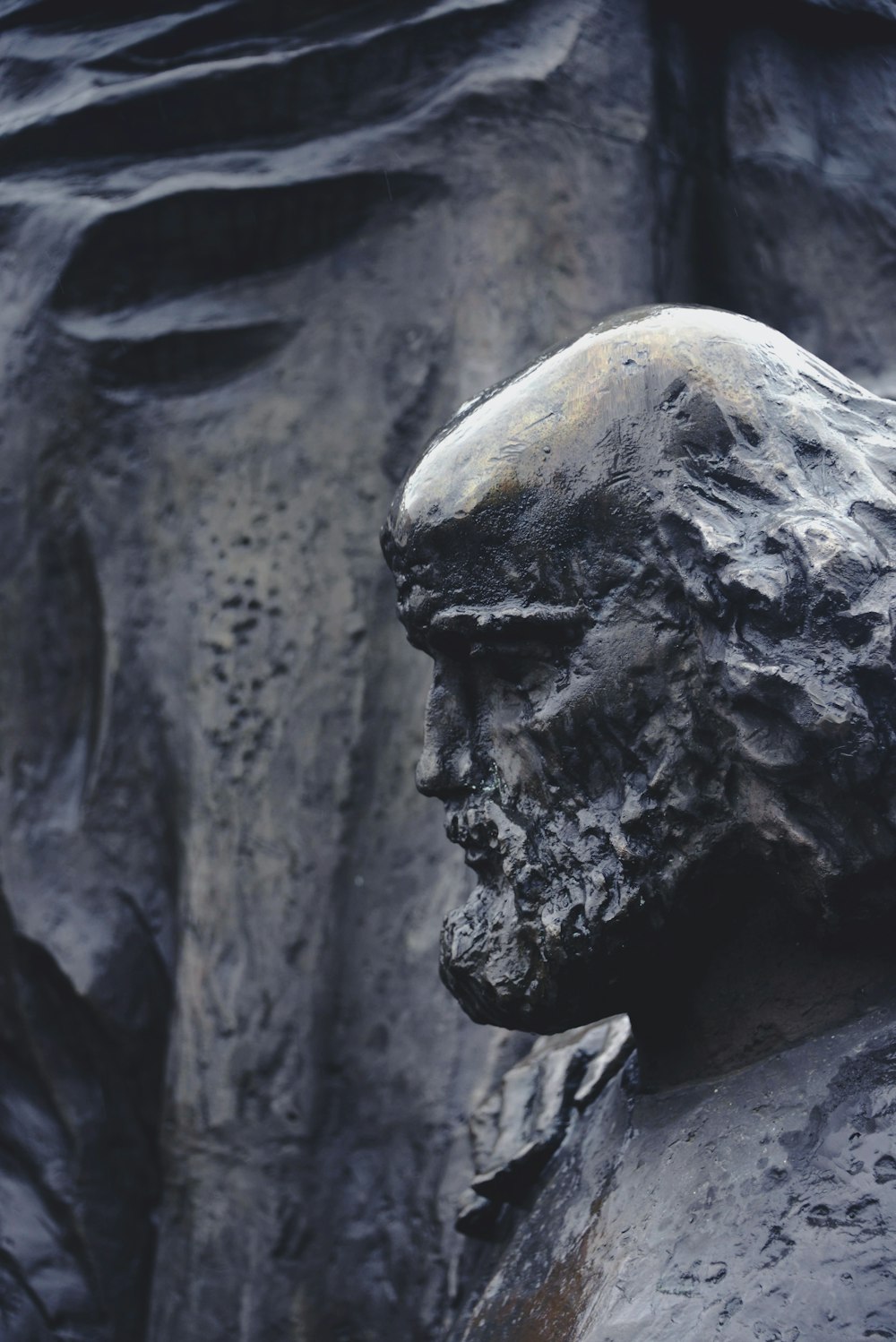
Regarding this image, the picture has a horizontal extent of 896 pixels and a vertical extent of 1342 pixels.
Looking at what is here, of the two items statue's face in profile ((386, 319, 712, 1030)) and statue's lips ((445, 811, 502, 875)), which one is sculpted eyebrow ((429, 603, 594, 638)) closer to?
statue's face in profile ((386, 319, 712, 1030))

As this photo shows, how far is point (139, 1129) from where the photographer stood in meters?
3.64

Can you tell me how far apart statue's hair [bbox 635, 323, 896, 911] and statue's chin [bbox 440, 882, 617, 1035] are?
28cm

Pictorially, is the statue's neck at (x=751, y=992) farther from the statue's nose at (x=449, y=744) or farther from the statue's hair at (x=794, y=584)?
the statue's nose at (x=449, y=744)

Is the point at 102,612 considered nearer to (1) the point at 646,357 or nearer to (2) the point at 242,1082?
(2) the point at 242,1082

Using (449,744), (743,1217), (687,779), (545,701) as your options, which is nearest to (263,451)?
(449,744)

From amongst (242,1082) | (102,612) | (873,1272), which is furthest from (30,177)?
(873,1272)

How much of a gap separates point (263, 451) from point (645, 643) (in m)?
2.07

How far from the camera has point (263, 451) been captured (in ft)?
11.8

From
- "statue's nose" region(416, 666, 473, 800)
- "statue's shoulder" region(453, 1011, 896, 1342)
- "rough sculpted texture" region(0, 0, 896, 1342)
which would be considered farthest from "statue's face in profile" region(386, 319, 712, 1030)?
"rough sculpted texture" region(0, 0, 896, 1342)

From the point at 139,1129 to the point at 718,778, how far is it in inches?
93.9

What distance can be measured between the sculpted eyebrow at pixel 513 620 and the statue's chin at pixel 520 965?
0.91 ft

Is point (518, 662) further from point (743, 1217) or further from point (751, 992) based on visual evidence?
point (743, 1217)

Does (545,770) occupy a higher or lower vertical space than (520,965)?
higher

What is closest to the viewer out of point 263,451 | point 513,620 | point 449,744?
point 513,620
